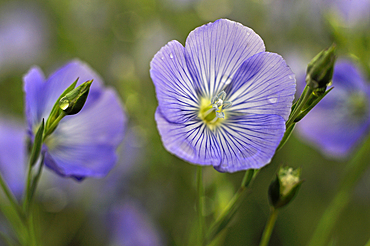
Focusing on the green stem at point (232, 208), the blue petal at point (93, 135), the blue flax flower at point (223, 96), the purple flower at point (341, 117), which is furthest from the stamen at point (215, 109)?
the purple flower at point (341, 117)

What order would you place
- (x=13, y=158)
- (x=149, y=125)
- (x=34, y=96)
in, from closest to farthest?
(x=34, y=96) → (x=13, y=158) → (x=149, y=125)

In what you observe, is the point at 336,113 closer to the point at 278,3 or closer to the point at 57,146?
the point at 278,3

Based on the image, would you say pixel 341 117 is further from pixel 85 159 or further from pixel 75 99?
pixel 75 99

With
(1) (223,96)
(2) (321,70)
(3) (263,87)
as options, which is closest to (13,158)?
(1) (223,96)

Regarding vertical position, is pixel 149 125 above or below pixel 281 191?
below

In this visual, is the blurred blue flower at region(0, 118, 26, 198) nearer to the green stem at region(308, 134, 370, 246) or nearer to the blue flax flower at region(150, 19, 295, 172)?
the blue flax flower at region(150, 19, 295, 172)

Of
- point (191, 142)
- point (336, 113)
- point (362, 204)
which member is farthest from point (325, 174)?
point (191, 142)

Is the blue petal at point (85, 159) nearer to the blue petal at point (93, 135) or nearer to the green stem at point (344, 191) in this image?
the blue petal at point (93, 135)
